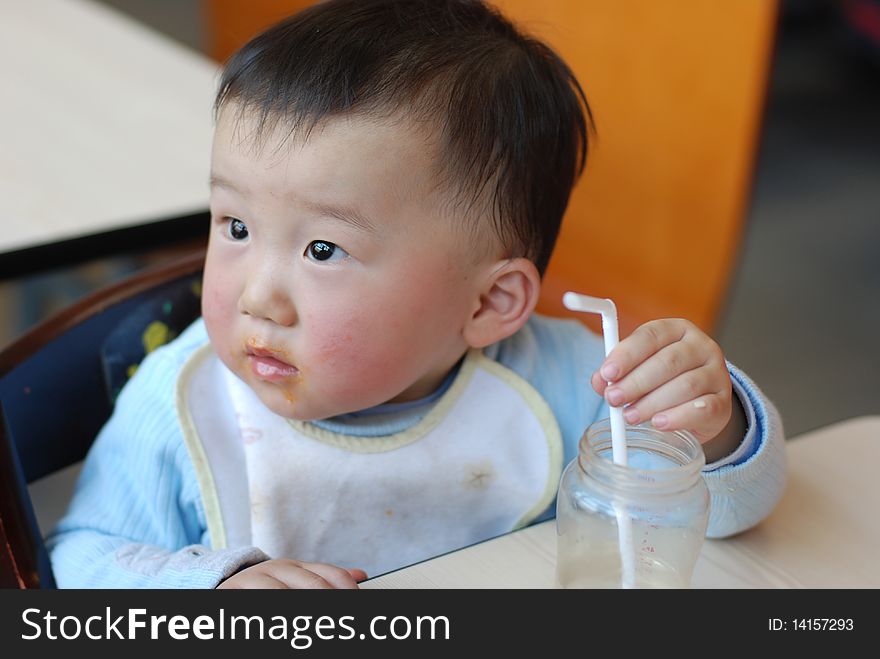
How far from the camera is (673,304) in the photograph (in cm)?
238

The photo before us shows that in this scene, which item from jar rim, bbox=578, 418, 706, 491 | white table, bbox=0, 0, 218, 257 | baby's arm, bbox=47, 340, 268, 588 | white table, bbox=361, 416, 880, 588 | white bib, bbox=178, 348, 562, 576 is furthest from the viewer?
white table, bbox=0, 0, 218, 257

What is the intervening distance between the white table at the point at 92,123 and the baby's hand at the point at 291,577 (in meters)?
0.62

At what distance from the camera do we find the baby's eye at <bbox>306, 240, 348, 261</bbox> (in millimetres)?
854

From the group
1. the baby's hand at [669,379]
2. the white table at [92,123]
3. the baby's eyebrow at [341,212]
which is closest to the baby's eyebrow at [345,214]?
the baby's eyebrow at [341,212]

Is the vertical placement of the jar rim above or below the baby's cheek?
above

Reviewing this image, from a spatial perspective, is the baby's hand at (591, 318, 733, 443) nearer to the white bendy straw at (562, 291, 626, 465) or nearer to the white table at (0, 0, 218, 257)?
the white bendy straw at (562, 291, 626, 465)

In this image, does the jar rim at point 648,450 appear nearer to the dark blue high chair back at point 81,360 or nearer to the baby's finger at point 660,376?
the baby's finger at point 660,376

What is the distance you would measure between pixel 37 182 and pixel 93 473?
0.55m

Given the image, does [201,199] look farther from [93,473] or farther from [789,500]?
[789,500]

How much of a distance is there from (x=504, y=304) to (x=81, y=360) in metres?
0.39

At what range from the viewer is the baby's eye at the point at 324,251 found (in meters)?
0.85

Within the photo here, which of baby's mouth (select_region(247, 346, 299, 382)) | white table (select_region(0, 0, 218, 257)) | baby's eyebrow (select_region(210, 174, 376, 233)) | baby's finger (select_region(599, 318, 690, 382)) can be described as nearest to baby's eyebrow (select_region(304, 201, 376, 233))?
baby's eyebrow (select_region(210, 174, 376, 233))
